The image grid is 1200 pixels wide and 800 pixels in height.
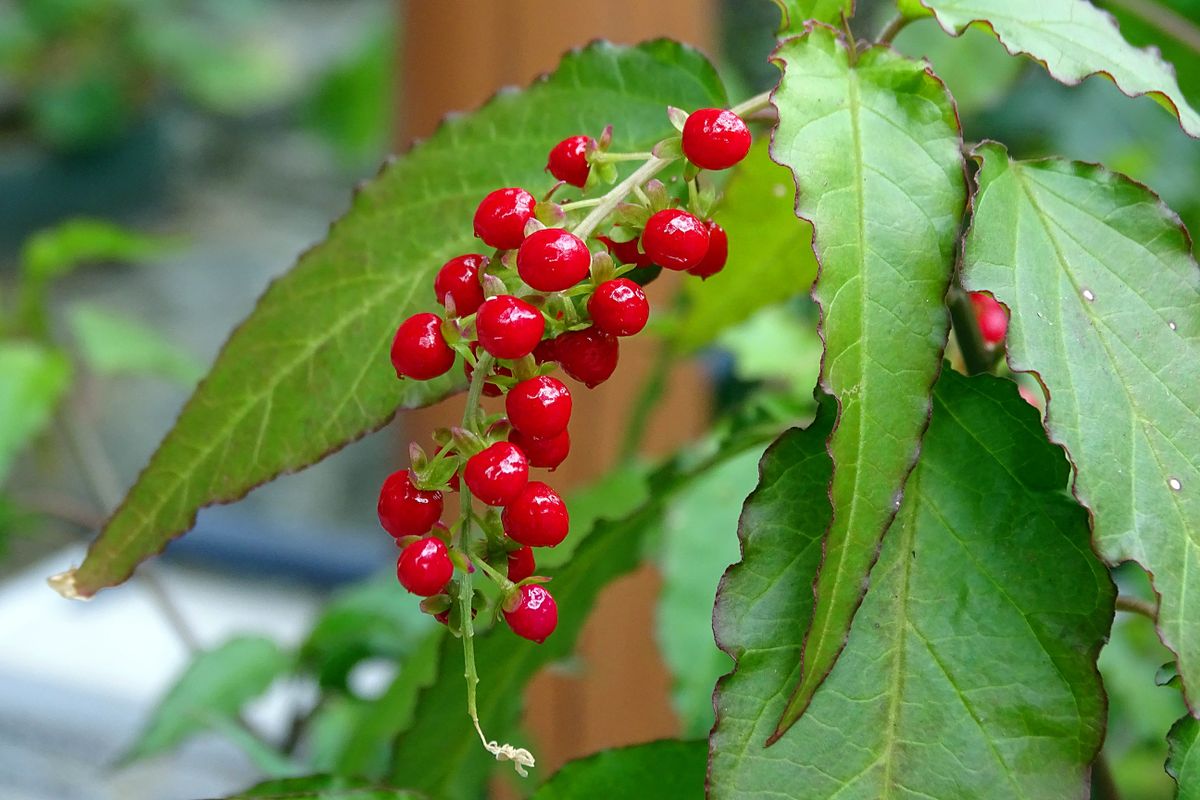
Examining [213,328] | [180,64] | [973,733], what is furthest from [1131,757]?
[180,64]

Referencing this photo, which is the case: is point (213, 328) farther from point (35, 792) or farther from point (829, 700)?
point (829, 700)

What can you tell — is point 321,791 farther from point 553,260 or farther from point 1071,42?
point 1071,42

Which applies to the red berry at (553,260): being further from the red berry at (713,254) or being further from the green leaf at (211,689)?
the green leaf at (211,689)

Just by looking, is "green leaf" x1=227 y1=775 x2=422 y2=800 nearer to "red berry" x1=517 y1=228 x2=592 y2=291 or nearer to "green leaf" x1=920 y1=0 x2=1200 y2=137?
"red berry" x1=517 y1=228 x2=592 y2=291

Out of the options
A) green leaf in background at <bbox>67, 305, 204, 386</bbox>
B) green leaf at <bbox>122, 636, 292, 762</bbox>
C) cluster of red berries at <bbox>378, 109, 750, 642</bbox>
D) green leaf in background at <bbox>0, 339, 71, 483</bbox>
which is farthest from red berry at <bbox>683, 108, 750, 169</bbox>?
green leaf in background at <bbox>67, 305, 204, 386</bbox>

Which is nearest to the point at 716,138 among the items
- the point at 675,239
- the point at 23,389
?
the point at 675,239
